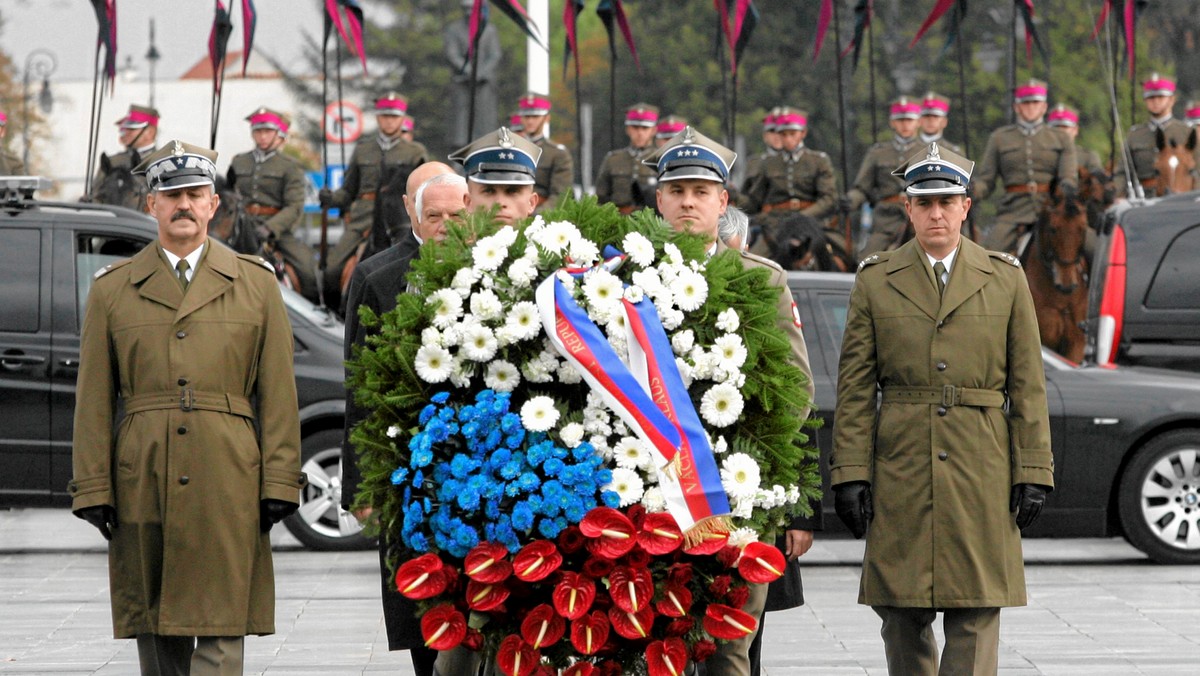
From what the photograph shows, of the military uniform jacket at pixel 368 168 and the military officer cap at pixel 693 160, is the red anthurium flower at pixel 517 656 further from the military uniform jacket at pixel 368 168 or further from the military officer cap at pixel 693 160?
the military uniform jacket at pixel 368 168

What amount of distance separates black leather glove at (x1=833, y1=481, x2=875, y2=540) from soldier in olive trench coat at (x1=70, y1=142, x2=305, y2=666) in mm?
1670

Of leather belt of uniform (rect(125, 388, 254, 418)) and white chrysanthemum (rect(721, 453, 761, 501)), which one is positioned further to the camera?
leather belt of uniform (rect(125, 388, 254, 418))

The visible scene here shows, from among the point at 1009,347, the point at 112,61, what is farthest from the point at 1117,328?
the point at 112,61

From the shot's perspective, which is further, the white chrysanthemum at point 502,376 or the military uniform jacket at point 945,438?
the military uniform jacket at point 945,438

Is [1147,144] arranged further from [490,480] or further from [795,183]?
[490,480]

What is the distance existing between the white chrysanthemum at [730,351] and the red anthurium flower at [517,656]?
2.77 ft

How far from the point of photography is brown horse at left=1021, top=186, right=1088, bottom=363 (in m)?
15.5

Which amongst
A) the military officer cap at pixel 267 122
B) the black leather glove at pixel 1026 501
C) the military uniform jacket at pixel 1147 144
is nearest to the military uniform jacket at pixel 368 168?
the military officer cap at pixel 267 122

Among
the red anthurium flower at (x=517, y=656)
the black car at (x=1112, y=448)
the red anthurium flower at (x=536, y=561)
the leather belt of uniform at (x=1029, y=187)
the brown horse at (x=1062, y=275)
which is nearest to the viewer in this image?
the red anthurium flower at (x=536, y=561)

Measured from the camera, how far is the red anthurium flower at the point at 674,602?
4699 millimetres

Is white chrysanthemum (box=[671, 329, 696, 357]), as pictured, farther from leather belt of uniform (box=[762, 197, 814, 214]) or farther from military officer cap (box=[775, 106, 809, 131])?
military officer cap (box=[775, 106, 809, 131])

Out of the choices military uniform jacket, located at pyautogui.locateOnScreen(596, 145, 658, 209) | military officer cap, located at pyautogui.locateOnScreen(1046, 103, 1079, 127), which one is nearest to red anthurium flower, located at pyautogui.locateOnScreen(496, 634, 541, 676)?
military uniform jacket, located at pyautogui.locateOnScreen(596, 145, 658, 209)

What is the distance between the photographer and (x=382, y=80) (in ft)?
174

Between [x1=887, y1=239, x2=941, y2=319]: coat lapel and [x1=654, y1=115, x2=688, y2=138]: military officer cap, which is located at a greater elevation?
[x1=654, y1=115, x2=688, y2=138]: military officer cap
